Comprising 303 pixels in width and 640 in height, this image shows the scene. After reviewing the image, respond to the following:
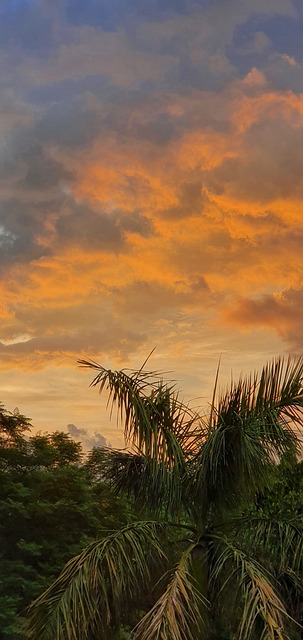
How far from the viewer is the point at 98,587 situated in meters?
8.49

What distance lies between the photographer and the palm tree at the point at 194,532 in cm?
828

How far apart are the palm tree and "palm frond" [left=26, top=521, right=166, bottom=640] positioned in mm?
12

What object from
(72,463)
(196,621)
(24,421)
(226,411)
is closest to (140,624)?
(196,621)

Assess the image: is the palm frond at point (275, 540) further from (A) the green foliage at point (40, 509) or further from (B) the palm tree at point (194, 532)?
(A) the green foliage at point (40, 509)

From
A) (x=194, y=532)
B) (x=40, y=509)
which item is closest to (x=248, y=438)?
(x=194, y=532)

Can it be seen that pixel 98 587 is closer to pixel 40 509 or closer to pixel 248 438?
pixel 248 438

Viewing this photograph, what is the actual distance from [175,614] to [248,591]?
79cm

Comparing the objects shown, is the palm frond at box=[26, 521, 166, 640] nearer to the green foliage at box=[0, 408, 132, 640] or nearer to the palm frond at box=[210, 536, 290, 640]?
the palm frond at box=[210, 536, 290, 640]

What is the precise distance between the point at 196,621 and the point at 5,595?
393 inches

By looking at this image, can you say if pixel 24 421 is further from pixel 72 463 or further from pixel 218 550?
pixel 218 550

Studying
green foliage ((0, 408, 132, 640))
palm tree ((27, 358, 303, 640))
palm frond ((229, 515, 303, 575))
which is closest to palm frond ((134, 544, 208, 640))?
palm tree ((27, 358, 303, 640))

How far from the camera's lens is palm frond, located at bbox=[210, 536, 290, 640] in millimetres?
7672

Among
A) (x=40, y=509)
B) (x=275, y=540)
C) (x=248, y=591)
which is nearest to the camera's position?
(x=248, y=591)

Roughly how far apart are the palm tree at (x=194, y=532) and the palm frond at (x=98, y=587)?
0.5 inches
